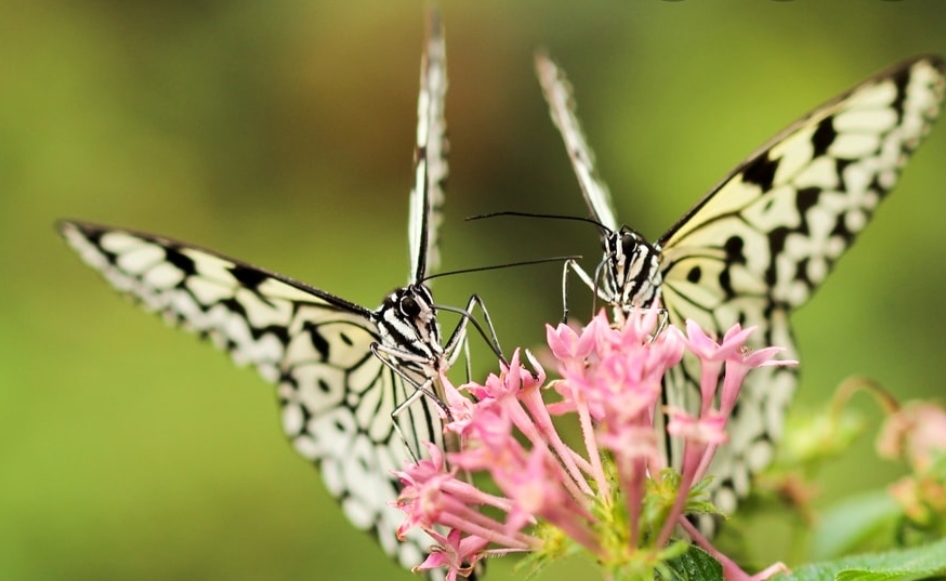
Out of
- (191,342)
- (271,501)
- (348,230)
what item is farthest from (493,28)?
(271,501)

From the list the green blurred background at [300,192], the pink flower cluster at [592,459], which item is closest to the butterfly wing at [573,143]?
the pink flower cluster at [592,459]

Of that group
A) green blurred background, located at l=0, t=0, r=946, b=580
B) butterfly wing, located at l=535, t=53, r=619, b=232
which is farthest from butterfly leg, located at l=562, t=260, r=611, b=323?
green blurred background, located at l=0, t=0, r=946, b=580

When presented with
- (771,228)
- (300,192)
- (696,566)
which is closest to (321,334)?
(771,228)

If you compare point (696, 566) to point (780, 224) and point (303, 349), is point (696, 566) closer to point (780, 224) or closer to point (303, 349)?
point (780, 224)

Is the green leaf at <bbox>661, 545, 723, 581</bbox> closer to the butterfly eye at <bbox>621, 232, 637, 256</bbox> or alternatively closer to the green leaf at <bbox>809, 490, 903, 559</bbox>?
the butterfly eye at <bbox>621, 232, 637, 256</bbox>

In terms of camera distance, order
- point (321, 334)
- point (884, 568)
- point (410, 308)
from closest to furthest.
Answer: point (884, 568)
point (410, 308)
point (321, 334)
